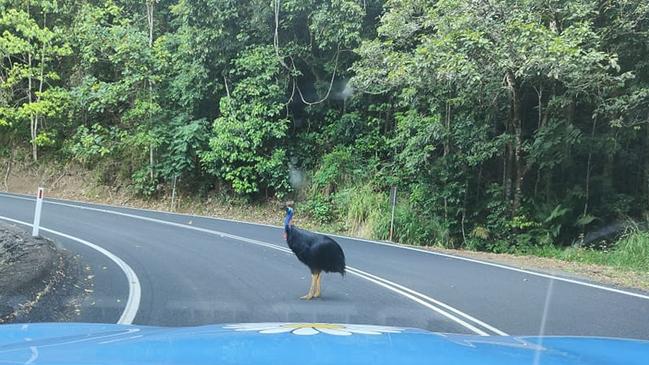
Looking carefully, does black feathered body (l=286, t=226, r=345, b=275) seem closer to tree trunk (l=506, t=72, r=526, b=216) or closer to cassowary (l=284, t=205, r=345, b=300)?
cassowary (l=284, t=205, r=345, b=300)

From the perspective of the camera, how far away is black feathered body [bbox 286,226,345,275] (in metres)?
8.69

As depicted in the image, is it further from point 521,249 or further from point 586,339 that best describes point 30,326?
point 521,249

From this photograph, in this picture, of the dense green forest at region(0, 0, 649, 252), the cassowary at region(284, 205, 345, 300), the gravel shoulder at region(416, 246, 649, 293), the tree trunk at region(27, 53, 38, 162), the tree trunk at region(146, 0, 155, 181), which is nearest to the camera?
the cassowary at region(284, 205, 345, 300)

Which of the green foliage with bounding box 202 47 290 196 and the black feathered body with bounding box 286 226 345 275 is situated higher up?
the green foliage with bounding box 202 47 290 196

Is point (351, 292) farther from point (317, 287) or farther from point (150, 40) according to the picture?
point (150, 40)

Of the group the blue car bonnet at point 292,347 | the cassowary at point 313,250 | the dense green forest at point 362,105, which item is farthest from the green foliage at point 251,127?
the blue car bonnet at point 292,347

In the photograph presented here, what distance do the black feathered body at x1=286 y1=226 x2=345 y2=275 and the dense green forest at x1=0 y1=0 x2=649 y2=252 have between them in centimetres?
809

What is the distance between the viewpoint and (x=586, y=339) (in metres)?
3.78

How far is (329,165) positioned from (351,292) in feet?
51.8

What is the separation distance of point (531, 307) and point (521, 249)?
10.5 metres

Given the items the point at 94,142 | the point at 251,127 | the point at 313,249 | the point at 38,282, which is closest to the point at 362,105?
the point at 251,127

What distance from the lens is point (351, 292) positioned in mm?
9484

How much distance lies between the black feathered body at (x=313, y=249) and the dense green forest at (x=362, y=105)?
809 centimetres

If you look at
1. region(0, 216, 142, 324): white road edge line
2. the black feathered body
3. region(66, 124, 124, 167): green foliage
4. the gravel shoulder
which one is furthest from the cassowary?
region(66, 124, 124, 167): green foliage
